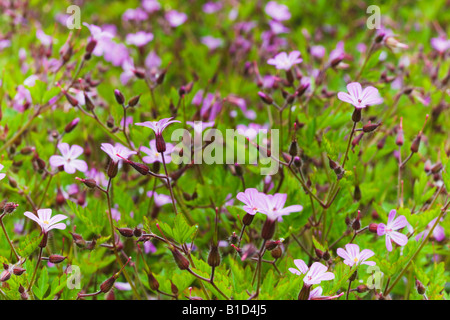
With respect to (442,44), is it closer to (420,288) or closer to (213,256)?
(420,288)

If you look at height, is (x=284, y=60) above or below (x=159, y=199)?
above

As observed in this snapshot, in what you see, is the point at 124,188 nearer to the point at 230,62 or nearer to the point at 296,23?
the point at 230,62

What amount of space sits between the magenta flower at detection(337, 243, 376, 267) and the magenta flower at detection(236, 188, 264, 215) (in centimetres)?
19

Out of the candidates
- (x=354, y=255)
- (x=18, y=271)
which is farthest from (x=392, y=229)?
(x=18, y=271)

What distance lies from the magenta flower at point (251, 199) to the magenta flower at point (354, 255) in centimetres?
19

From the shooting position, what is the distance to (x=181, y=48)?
2.42 m

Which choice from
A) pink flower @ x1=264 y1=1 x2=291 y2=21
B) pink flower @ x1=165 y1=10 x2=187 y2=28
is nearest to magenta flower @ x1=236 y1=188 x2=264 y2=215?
pink flower @ x1=264 y1=1 x2=291 y2=21

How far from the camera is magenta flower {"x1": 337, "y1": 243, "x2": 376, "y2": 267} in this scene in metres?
0.95

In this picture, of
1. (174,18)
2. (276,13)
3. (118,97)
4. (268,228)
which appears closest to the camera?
(268,228)

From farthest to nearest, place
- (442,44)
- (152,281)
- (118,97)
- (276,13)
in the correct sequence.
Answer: (276,13) < (442,44) < (118,97) < (152,281)

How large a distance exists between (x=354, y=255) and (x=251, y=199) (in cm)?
24

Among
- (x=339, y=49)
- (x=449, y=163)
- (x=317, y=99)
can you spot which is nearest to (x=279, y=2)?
(x=339, y=49)

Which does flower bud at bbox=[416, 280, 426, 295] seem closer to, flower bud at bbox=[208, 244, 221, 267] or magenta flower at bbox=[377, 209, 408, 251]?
magenta flower at bbox=[377, 209, 408, 251]

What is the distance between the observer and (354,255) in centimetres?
97
